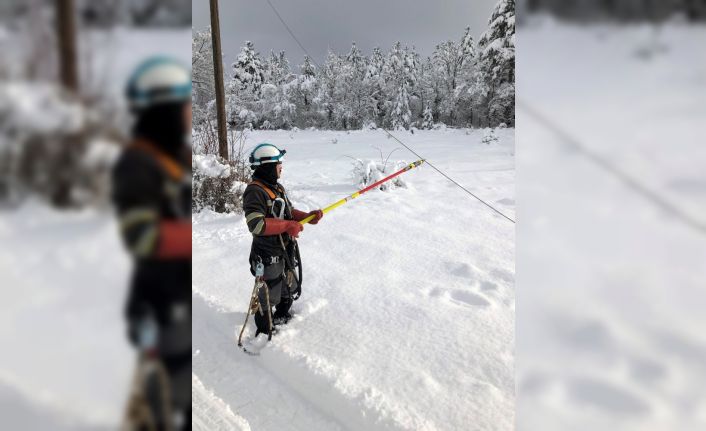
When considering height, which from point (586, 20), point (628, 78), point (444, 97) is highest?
point (444, 97)

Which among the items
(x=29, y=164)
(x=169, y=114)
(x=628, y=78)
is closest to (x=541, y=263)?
(x=628, y=78)

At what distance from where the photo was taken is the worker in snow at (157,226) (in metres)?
0.47

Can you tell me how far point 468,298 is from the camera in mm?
3736

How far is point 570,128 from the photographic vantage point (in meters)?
0.91

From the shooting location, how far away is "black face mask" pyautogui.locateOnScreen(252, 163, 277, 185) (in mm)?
3100

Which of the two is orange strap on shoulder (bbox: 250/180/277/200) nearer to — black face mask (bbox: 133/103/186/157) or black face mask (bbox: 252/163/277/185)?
black face mask (bbox: 252/163/277/185)

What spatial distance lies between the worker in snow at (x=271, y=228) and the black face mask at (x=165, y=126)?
247 cm

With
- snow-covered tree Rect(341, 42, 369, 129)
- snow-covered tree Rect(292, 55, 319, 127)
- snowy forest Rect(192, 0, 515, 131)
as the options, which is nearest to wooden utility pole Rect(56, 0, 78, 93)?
snowy forest Rect(192, 0, 515, 131)

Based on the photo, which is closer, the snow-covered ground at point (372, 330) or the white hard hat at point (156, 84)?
the white hard hat at point (156, 84)

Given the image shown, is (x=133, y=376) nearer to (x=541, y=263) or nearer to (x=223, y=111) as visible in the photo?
(x=541, y=263)

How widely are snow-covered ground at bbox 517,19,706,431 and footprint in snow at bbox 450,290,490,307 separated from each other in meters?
2.73

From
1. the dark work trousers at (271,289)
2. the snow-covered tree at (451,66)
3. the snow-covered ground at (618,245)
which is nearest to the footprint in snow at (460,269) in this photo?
the dark work trousers at (271,289)

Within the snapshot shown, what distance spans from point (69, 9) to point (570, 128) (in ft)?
3.04

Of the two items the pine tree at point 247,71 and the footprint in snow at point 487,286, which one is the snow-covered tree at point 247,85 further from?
the footprint in snow at point 487,286
